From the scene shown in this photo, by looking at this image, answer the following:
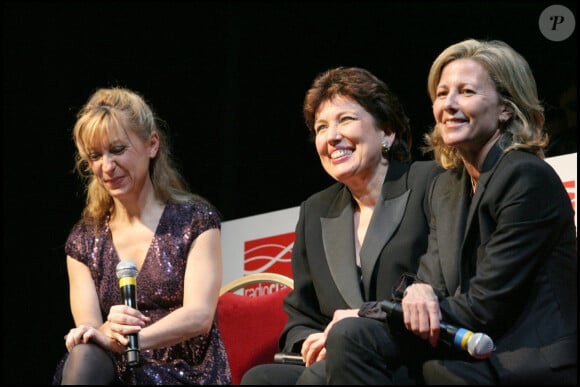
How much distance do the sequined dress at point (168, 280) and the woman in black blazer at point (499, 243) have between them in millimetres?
925

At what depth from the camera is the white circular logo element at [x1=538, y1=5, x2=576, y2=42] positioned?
430 cm

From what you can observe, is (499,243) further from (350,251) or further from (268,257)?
(268,257)

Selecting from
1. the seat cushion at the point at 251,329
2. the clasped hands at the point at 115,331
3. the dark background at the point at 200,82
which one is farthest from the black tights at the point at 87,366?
the dark background at the point at 200,82

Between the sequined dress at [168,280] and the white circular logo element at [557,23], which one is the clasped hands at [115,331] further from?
the white circular logo element at [557,23]

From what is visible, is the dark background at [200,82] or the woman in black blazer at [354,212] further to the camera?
the dark background at [200,82]

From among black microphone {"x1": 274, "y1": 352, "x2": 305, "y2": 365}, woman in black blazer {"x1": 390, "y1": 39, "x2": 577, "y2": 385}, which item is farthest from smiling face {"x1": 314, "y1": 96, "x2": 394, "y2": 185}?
black microphone {"x1": 274, "y1": 352, "x2": 305, "y2": 365}

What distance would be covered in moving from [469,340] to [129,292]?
3.65 ft

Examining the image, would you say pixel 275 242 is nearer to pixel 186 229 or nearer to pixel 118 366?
pixel 186 229

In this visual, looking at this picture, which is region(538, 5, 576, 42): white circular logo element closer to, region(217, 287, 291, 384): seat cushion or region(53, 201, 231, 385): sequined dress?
region(217, 287, 291, 384): seat cushion

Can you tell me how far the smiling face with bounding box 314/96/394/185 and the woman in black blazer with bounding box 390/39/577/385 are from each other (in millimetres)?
429

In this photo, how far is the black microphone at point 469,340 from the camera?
2184 mm

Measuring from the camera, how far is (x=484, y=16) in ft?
15.0

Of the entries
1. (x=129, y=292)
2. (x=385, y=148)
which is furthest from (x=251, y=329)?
(x=385, y=148)

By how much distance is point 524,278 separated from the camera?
231 cm
